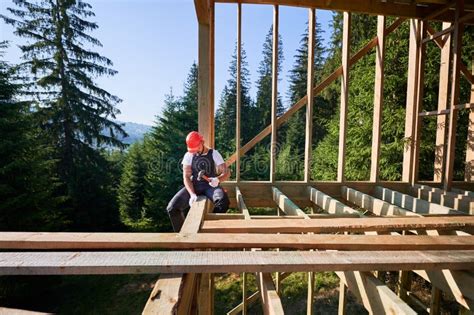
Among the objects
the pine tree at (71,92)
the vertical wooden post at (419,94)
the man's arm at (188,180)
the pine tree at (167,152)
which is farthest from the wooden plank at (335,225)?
the pine tree at (71,92)

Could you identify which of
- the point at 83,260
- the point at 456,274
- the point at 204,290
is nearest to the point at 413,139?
the point at 456,274

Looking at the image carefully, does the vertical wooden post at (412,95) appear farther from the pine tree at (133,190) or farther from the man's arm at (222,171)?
the pine tree at (133,190)

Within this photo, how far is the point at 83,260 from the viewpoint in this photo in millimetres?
1078

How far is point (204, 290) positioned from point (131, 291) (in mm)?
8264

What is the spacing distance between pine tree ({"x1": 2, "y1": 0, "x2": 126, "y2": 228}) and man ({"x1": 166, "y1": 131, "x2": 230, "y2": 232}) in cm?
1164

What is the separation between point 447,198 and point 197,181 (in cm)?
310

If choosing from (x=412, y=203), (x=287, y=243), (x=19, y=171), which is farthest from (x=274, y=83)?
(x=19, y=171)

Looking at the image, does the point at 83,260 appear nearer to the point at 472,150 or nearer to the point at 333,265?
the point at 333,265

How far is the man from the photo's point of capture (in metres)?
2.90

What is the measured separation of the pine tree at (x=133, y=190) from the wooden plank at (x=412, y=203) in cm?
1614

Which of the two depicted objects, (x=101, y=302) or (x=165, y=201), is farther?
(x=165, y=201)

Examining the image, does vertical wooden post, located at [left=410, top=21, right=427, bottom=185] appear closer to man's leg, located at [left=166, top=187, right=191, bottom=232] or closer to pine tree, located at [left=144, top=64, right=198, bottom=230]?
man's leg, located at [left=166, top=187, right=191, bottom=232]

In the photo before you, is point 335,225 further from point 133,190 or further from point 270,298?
point 133,190

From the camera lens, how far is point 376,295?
118 centimetres
